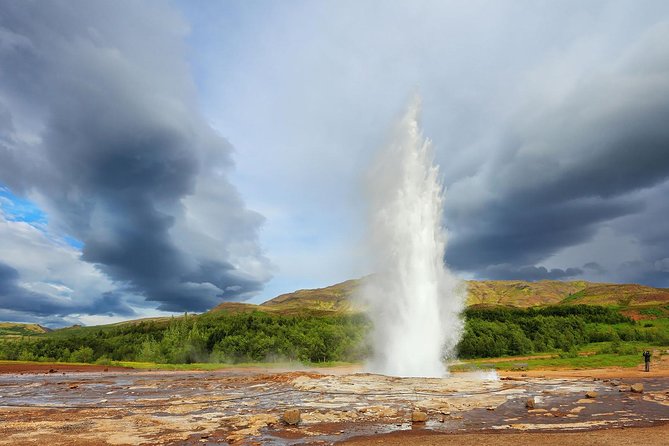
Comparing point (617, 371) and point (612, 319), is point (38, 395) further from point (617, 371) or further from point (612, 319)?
point (612, 319)

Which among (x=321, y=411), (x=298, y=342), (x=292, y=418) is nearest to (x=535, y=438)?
(x=292, y=418)

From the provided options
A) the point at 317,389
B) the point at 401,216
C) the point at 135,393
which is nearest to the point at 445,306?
the point at 401,216

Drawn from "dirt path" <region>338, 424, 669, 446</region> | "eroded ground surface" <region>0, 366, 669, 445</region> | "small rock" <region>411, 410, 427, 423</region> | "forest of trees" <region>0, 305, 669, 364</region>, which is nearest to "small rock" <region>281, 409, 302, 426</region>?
"eroded ground surface" <region>0, 366, 669, 445</region>

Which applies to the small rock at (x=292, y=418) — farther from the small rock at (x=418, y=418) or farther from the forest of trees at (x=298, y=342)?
the forest of trees at (x=298, y=342)

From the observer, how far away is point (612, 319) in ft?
307

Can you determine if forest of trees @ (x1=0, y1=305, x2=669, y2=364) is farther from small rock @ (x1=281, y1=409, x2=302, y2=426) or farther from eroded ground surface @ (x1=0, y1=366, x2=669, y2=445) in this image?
small rock @ (x1=281, y1=409, x2=302, y2=426)

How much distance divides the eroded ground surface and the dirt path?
11.6 inches

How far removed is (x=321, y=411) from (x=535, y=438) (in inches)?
361

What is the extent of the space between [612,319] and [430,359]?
80.0m

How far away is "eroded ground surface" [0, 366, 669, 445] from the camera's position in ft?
47.1

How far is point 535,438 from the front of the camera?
41.4 feet

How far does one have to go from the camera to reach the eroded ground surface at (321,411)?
14.4 metres

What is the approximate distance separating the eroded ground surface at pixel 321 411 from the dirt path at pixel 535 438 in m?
0.30

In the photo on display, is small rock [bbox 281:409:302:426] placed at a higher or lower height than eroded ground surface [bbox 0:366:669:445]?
higher
